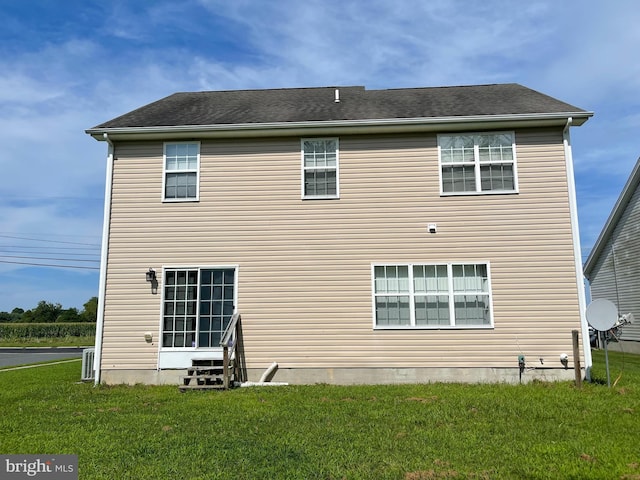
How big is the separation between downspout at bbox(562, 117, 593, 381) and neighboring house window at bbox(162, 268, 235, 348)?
7.18m

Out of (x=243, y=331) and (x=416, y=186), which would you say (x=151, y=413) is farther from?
(x=416, y=186)

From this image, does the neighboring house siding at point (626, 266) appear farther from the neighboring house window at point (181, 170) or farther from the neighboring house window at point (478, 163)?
the neighboring house window at point (181, 170)

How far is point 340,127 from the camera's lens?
10352 millimetres

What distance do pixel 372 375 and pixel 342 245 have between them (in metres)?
2.77

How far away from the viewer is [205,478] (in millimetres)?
4461

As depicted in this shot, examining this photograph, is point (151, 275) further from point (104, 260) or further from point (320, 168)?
point (320, 168)

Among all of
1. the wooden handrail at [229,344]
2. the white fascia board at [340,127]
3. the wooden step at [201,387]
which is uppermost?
the white fascia board at [340,127]

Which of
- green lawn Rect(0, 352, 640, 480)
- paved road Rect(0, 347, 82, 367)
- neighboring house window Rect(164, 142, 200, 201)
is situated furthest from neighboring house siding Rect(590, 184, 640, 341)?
paved road Rect(0, 347, 82, 367)

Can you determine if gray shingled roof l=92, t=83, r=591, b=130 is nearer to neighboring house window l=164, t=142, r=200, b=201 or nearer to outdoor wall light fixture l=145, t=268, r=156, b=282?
neighboring house window l=164, t=142, r=200, b=201

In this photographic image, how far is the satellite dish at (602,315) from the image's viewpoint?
29.1 ft

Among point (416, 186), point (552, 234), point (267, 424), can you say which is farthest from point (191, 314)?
point (552, 234)

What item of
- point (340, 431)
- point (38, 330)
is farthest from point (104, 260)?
point (38, 330)

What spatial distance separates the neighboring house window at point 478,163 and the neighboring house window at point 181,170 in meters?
5.46

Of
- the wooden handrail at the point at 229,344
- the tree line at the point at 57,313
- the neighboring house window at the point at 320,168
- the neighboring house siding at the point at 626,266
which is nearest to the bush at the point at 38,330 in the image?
the tree line at the point at 57,313
